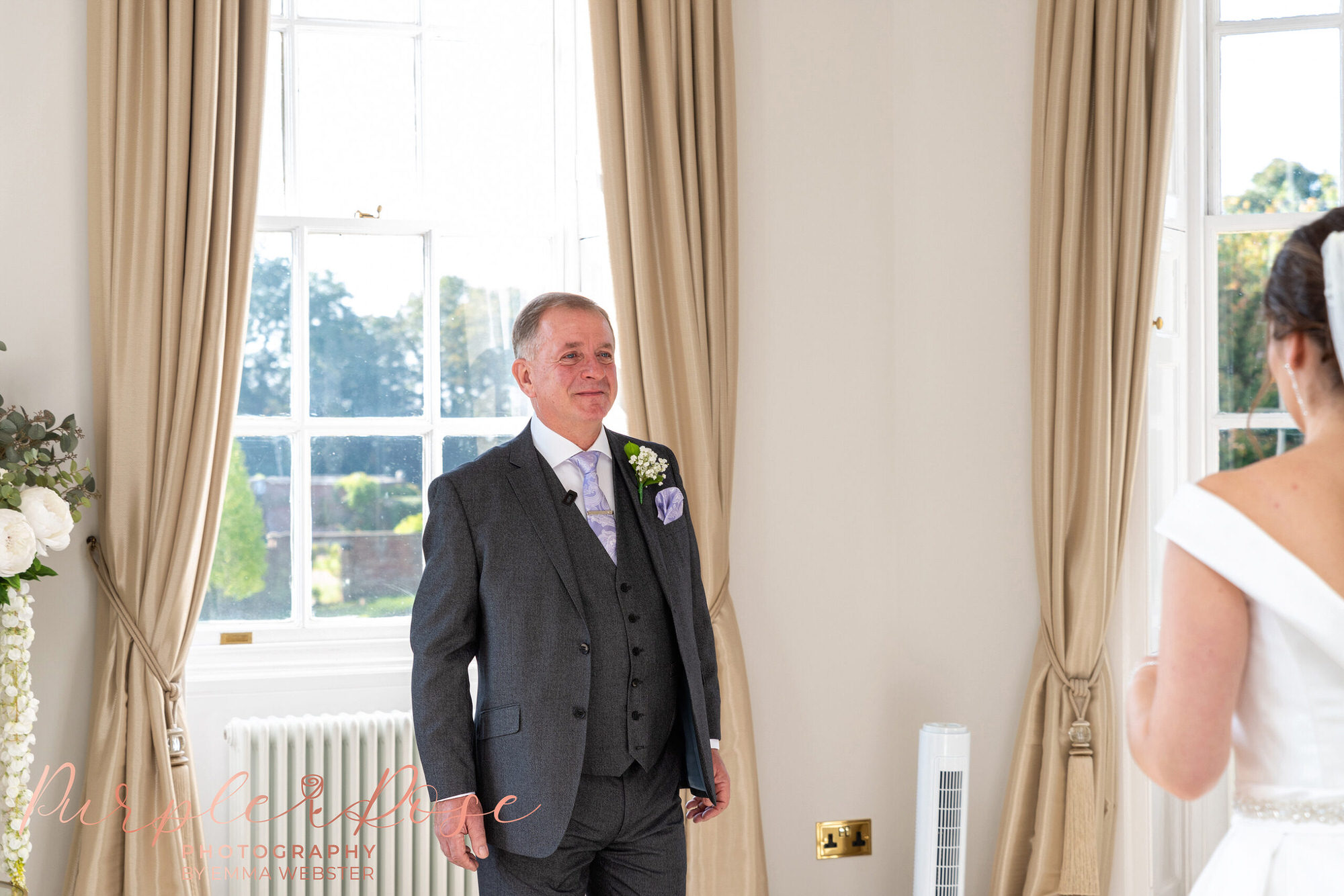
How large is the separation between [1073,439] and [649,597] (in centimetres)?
169

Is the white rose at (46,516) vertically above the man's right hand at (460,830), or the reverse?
the white rose at (46,516)

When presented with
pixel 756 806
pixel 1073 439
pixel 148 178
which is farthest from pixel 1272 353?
pixel 148 178

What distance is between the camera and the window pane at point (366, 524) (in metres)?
3.20

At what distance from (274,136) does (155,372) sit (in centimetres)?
87

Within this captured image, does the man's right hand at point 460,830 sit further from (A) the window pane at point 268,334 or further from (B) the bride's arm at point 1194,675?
(A) the window pane at point 268,334

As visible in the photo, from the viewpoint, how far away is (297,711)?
302 centimetres

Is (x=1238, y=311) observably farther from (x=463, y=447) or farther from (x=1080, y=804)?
(x=463, y=447)

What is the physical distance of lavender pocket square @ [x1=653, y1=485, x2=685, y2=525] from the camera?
6.84 ft

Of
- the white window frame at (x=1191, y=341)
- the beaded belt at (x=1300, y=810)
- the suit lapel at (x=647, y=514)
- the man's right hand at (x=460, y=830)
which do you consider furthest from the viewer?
the white window frame at (x=1191, y=341)

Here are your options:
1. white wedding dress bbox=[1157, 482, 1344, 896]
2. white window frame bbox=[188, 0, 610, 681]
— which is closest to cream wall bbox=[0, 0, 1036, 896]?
white window frame bbox=[188, 0, 610, 681]

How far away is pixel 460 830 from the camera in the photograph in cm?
186

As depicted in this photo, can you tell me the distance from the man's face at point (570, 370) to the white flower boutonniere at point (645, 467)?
0.32ft

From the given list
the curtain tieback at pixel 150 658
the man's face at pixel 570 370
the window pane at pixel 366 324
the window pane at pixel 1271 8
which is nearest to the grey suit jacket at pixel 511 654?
the man's face at pixel 570 370

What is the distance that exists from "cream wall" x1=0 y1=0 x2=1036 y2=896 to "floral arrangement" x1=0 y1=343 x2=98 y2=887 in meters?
1.79
